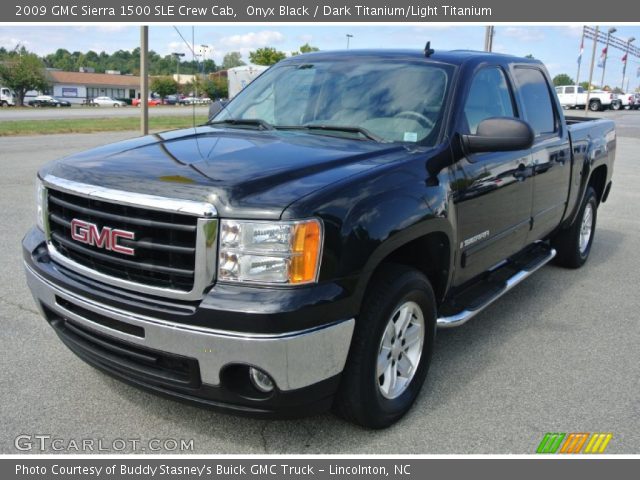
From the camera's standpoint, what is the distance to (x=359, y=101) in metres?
3.87

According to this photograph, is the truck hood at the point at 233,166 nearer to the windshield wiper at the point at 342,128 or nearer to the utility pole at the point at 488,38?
the windshield wiper at the point at 342,128

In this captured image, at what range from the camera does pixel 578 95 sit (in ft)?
162

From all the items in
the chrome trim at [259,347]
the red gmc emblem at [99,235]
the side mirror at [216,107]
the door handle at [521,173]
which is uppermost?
the side mirror at [216,107]

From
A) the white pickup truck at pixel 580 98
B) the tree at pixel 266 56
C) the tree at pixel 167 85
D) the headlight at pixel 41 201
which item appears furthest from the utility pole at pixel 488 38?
the white pickup truck at pixel 580 98

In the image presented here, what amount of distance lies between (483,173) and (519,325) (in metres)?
1.48

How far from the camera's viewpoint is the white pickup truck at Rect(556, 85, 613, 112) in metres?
49.5

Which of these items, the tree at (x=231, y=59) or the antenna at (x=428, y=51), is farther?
the tree at (x=231, y=59)

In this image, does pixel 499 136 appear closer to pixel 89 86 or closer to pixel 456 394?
pixel 456 394

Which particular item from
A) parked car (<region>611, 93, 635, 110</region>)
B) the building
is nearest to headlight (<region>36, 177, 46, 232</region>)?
parked car (<region>611, 93, 635, 110</region>)

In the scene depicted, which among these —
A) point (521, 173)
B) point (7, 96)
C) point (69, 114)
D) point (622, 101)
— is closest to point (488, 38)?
point (521, 173)

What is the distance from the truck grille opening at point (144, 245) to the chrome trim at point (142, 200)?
3cm

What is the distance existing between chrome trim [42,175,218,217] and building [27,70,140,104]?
93814mm

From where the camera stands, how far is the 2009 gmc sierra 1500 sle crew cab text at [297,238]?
255 centimetres
